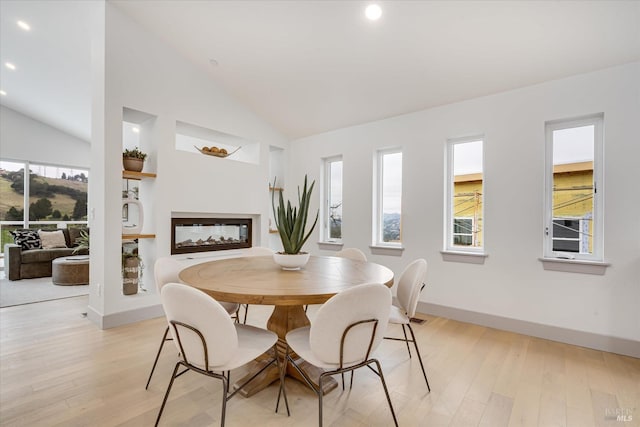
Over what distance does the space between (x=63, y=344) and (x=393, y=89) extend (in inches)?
155

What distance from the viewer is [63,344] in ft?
8.32

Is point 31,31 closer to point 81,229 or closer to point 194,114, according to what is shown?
point 194,114

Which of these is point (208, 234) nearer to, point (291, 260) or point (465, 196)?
point (291, 260)

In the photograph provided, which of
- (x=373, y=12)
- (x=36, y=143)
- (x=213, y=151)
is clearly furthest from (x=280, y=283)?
(x=36, y=143)

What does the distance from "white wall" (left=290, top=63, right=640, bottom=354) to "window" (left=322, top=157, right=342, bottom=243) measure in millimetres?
382

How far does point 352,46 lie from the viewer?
9.36ft

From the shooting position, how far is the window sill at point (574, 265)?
97.9 inches

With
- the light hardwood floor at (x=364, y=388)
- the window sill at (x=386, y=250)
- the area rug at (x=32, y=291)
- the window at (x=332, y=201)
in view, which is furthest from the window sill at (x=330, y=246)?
the area rug at (x=32, y=291)

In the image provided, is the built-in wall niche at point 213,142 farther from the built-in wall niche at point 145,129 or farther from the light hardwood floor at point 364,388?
the light hardwood floor at point 364,388

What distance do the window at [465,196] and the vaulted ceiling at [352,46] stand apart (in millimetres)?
562

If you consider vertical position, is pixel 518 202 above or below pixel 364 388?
above

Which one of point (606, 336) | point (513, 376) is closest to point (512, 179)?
point (606, 336)

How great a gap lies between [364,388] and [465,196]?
2367mm

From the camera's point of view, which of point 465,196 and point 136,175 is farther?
point 465,196
